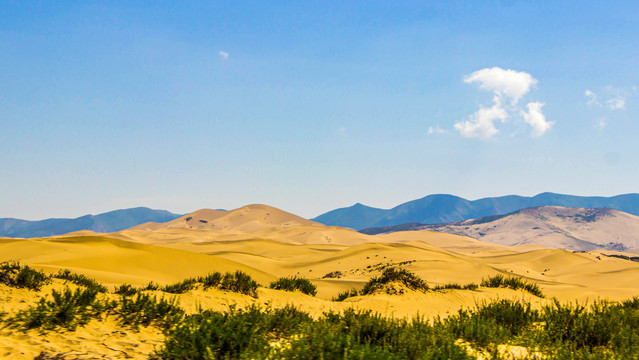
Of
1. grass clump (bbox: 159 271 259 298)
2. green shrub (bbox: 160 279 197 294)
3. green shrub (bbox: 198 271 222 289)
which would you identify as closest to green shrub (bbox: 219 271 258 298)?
grass clump (bbox: 159 271 259 298)

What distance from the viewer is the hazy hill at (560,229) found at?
105 metres

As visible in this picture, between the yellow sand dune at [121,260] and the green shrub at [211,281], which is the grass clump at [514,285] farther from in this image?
the yellow sand dune at [121,260]

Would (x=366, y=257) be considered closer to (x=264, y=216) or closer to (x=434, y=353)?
(x=434, y=353)

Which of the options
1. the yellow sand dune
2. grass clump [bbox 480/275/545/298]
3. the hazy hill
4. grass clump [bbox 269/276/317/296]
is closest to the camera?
grass clump [bbox 269/276/317/296]

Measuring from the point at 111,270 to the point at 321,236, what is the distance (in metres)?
58.2

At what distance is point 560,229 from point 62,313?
438 ft

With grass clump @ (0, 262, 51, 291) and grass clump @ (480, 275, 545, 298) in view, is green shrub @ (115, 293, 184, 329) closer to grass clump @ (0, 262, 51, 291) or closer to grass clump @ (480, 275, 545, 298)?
grass clump @ (0, 262, 51, 291)

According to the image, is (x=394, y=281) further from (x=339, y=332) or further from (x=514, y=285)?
(x=339, y=332)

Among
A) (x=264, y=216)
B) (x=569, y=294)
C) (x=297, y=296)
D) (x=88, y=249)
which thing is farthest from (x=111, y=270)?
(x=264, y=216)

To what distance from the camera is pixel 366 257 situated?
35.8 metres

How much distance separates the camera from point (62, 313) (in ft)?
19.5

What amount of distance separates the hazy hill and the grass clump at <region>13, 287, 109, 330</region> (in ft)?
358

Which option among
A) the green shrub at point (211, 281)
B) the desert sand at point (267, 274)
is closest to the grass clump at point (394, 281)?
the desert sand at point (267, 274)

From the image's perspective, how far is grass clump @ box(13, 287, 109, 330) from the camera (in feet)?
18.6
